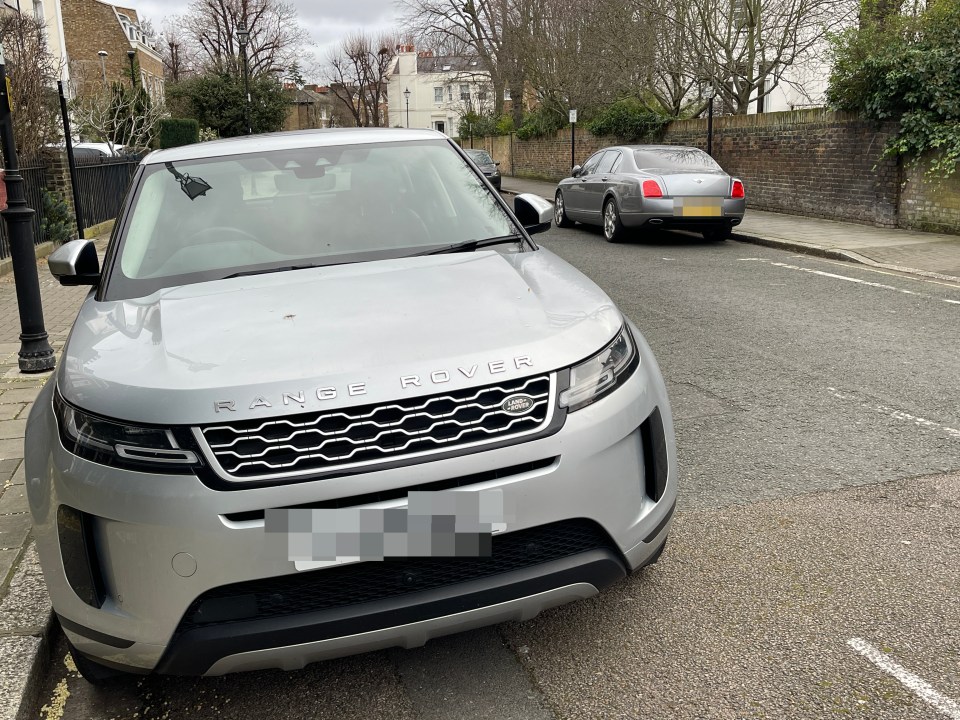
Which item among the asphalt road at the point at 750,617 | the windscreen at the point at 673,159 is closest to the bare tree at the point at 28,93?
the windscreen at the point at 673,159

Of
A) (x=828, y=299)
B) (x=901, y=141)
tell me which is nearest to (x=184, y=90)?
(x=901, y=141)

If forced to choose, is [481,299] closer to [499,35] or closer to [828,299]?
[828,299]

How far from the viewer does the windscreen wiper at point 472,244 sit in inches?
140

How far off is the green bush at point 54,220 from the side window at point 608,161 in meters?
8.97

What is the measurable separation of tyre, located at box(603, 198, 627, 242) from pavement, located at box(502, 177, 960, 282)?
6.30 ft

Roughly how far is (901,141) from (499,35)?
Result: 29448mm

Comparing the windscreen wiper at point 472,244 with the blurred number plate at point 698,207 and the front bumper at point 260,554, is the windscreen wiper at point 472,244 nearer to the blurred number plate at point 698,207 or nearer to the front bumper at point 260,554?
the front bumper at point 260,554

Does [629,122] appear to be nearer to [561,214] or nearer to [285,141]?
[561,214]

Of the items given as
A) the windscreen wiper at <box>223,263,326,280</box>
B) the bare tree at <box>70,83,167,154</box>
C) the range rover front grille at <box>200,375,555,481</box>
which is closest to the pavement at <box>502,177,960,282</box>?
the windscreen wiper at <box>223,263,326,280</box>

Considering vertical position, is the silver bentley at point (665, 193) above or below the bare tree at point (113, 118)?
below

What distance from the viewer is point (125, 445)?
232 centimetres

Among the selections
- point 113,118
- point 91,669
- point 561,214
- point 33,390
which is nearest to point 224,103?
point 113,118

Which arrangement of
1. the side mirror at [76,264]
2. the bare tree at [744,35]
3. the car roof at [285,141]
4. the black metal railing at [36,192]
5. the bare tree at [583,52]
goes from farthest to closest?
the bare tree at [583,52] → the bare tree at [744,35] → the black metal railing at [36,192] → the car roof at [285,141] → the side mirror at [76,264]

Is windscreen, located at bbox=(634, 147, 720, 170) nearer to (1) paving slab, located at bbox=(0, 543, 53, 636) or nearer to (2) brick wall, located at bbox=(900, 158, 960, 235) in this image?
(2) brick wall, located at bbox=(900, 158, 960, 235)
